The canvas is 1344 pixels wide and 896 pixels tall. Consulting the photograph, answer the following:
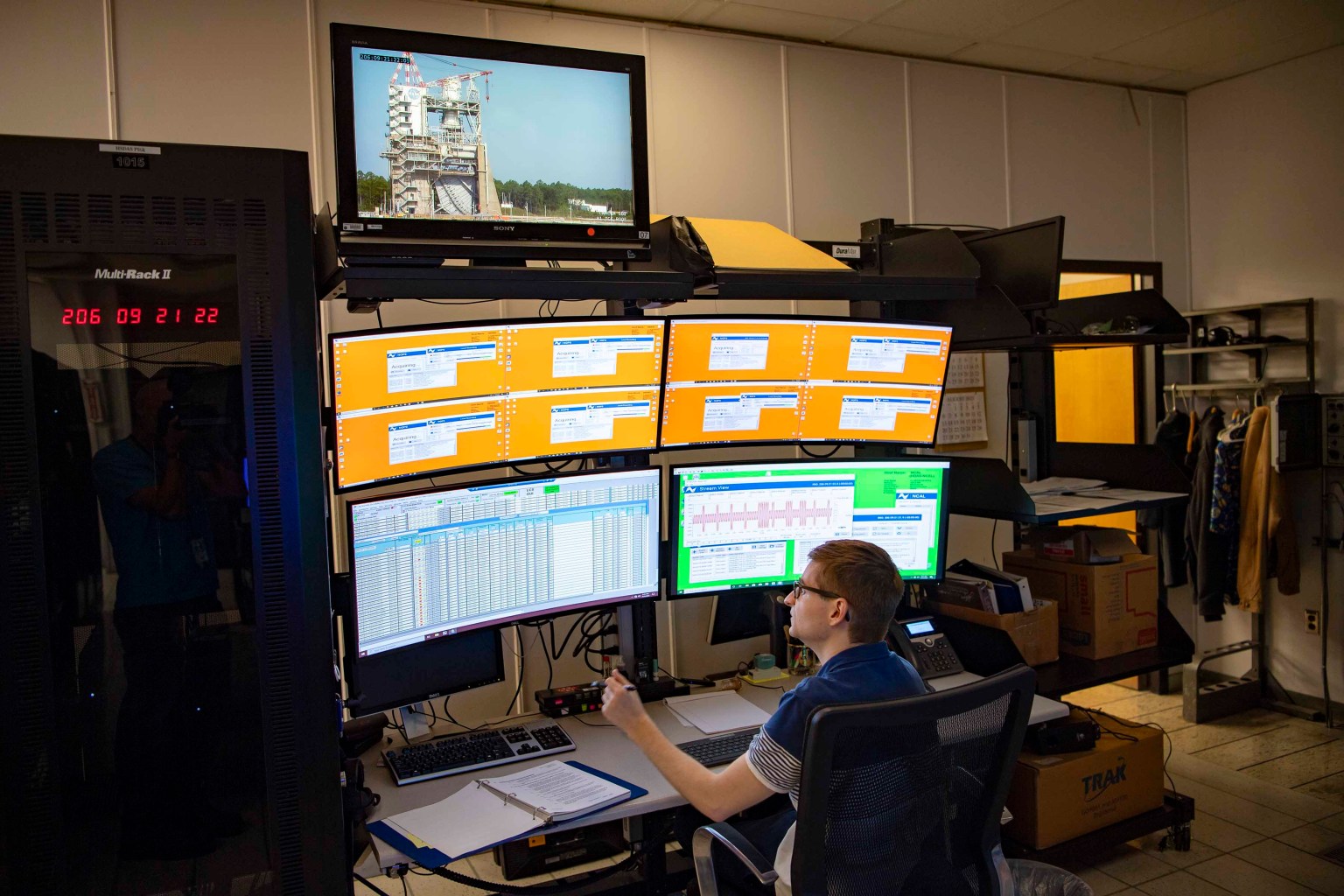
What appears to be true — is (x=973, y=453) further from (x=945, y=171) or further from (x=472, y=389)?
(x=472, y=389)

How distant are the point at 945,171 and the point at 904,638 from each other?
7.37 ft

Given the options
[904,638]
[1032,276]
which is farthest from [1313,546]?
[904,638]

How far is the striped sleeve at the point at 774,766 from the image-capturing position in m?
1.64

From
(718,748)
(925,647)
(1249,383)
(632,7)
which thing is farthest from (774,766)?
(1249,383)

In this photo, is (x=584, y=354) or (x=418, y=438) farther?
(x=584, y=354)

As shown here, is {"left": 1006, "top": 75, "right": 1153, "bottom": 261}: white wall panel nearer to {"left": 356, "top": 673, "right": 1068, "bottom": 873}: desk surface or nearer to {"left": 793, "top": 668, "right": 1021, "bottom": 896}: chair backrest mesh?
{"left": 356, "top": 673, "right": 1068, "bottom": 873}: desk surface

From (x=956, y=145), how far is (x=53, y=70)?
129 inches

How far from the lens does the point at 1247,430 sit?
416 cm

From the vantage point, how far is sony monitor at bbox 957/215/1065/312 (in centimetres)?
274

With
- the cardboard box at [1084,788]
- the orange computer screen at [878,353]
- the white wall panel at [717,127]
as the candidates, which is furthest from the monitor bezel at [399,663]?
the white wall panel at [717,127]

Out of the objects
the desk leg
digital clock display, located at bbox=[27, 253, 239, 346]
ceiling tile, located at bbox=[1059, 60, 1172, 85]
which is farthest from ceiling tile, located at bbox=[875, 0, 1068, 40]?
the desk leg

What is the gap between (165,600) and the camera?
1470 mm

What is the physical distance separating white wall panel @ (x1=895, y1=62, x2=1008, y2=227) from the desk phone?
1.90m

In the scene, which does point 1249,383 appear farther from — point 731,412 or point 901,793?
point 901,793
